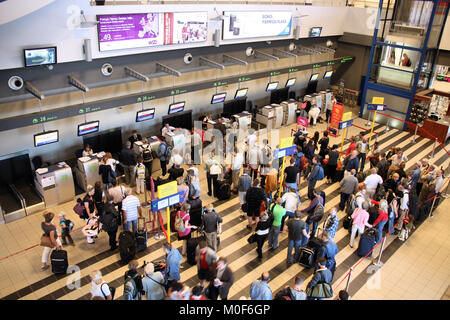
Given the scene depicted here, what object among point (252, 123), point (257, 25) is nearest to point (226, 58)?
point (257, 25)

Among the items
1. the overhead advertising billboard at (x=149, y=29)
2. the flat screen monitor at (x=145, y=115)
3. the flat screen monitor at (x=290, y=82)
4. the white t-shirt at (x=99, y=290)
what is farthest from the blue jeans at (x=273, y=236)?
the flat screen monitor at (x=290, y=82)

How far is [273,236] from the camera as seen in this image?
941cm

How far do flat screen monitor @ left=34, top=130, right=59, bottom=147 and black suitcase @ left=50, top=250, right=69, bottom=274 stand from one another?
4.09 metres

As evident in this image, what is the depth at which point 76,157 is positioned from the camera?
12492 mm

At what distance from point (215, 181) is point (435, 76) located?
44.9 ft

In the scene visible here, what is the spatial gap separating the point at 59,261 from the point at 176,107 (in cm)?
788

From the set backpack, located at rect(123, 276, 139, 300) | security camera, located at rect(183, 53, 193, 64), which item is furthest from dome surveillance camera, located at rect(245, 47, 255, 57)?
backpack, located at rect(123, 276, 139, 300)

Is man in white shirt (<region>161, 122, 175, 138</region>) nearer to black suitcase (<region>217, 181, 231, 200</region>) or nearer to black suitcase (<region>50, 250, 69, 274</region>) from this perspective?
black suitcase (<region>217, 181, 231, 200</region>)

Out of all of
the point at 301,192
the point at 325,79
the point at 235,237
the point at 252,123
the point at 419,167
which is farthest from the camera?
the point at 325,79

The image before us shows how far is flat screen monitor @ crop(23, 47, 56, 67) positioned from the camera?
978 cm

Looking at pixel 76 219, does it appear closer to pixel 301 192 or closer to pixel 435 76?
pixel 301 192

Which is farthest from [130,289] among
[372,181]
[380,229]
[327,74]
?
[327,74]

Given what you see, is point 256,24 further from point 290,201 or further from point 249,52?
point 290,201

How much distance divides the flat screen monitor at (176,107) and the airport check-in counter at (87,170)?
12.3 ft
